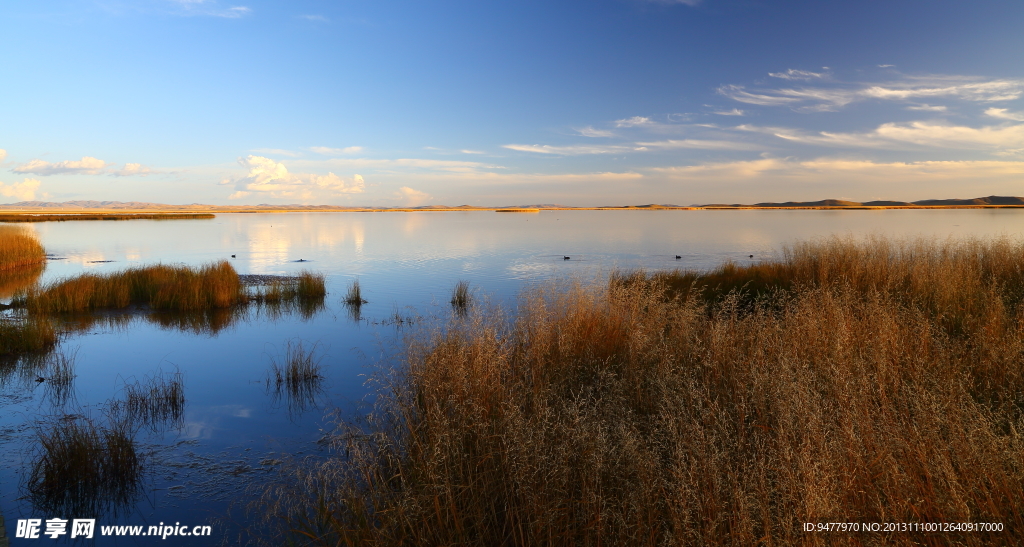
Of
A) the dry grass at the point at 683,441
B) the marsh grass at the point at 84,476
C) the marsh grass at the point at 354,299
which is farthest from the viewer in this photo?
the marsh grass at the point at 354,299

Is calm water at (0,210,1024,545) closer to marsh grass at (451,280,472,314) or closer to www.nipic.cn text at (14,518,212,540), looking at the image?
www.nipic.cn text at (14,518,212,540)

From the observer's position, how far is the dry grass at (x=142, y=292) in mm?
14867

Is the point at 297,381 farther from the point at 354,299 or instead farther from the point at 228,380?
the point at 354,299

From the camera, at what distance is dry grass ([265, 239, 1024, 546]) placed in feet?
10.9

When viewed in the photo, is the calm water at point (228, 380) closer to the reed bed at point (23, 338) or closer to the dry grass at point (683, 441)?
the reed bed at point (23, 338)

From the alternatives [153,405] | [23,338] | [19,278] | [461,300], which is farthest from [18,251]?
[153,405]

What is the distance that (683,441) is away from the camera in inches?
151

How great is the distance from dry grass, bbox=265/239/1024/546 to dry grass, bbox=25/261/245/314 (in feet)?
39.3

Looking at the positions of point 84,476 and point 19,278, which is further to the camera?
point 19,278

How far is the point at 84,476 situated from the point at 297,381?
12.4 feet

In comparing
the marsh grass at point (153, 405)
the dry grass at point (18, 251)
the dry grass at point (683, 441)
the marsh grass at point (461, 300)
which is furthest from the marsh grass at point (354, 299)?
the dry grass at point (18, 251)

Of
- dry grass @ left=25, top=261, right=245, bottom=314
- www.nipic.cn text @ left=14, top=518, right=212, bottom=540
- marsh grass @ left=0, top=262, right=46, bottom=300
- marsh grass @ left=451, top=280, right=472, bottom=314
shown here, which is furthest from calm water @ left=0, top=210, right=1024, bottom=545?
dry grass @ left=25, top=261, right=245, bottom=314

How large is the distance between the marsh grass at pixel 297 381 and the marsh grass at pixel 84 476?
243 centimetres

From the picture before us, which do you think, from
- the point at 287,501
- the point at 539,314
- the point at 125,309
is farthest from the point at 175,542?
the point at 125,309
